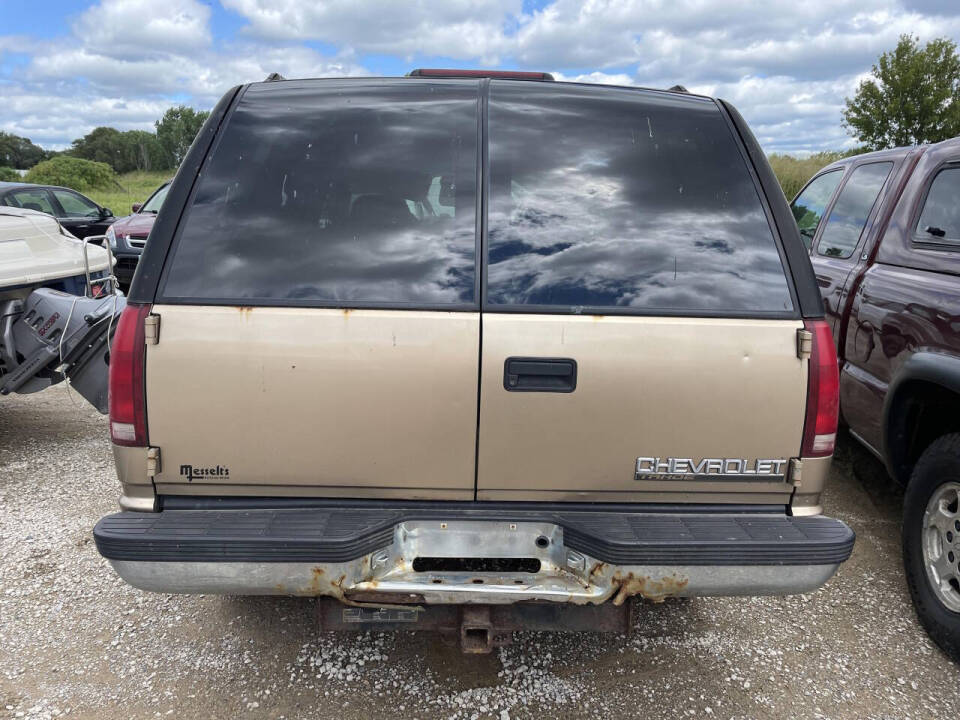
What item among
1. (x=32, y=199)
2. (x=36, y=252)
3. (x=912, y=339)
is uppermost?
(x=32, y=199)

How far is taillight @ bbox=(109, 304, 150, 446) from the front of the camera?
2.06 metres

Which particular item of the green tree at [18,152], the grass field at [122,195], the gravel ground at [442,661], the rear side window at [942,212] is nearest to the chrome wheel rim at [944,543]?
the gravel ground at [442,661]

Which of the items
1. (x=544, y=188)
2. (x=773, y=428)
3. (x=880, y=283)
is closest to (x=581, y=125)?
(x=544, y=188)

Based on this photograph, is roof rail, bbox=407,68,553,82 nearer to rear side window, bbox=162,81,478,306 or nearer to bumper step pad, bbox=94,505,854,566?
rear side window, bbox=162,81,478,306

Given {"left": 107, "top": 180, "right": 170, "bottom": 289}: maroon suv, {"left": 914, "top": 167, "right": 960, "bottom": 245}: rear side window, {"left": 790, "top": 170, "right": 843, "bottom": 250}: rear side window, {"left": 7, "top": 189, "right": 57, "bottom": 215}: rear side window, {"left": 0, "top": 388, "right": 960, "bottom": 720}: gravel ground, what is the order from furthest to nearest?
{"left": 7, "top": 189, "right": 57, "bottom": 215}: rear side window
{"left": 107, "top": 180, "right": 170, "bottom": 289}: maroon suv
{"left": 790, "top": 170, "right": 843, "bottom": 250}: rear side window
{"left": 914, "top": 167, "right": 960, "bottom": 245}: rear side window
{"left": 0, "top": 388, "right": 960, "bottom": 720}: gravel ground

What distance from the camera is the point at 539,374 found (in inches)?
81.7

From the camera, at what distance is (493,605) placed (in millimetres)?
2166

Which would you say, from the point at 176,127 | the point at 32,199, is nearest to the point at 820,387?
the point at 32,199

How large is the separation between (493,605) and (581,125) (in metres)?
1.57

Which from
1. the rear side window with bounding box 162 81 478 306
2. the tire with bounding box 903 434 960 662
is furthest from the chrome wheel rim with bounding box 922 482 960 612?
the rear side window with bounding box 162 81 478 306

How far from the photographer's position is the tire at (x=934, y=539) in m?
2.80

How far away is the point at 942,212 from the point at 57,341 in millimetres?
4811

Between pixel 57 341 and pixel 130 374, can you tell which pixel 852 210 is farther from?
pixel 57 341

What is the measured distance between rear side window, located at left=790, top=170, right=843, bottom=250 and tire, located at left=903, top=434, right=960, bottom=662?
2120 millimetres
